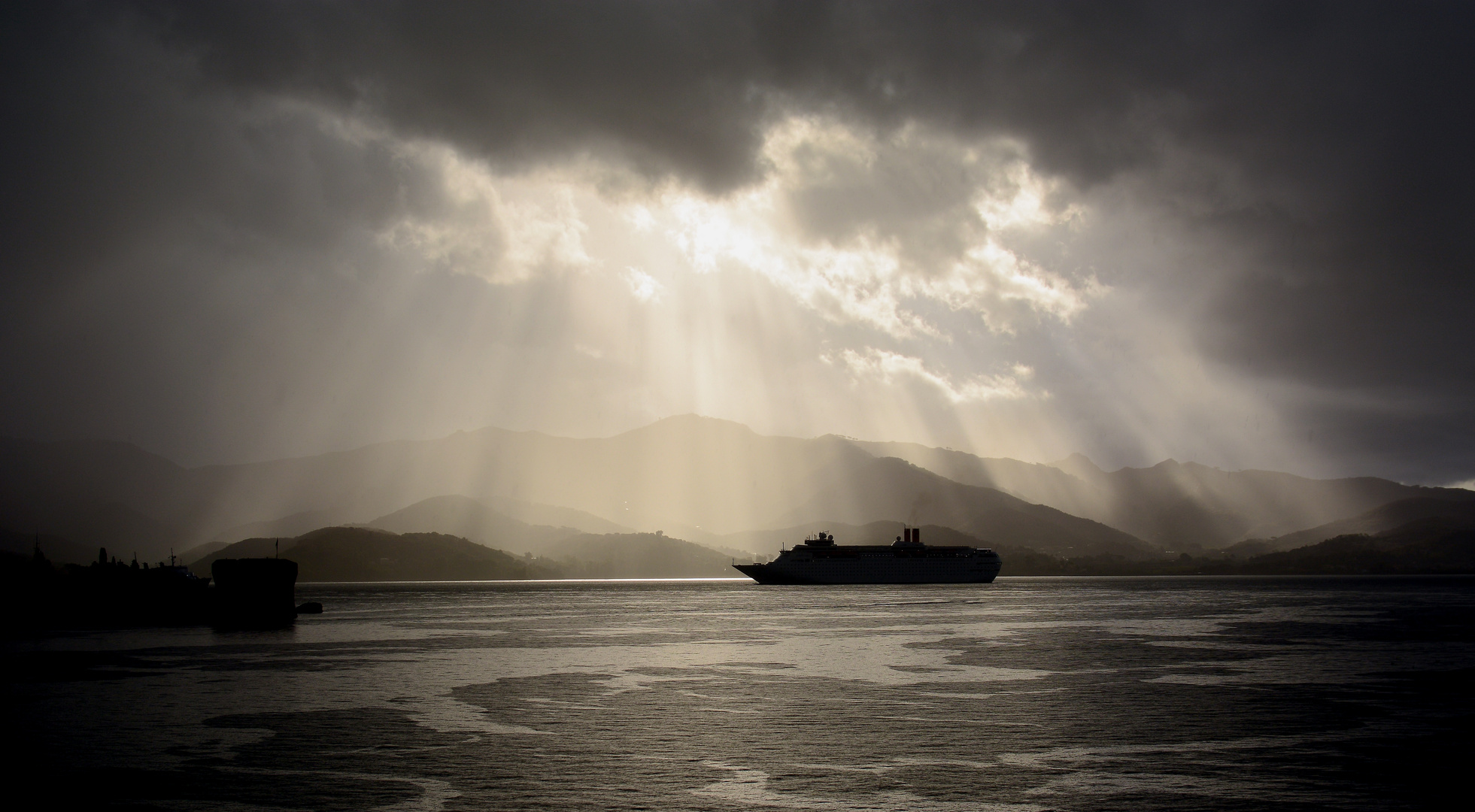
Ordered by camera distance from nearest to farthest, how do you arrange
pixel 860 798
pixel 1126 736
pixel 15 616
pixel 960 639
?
pixel 860 798 < pixel 1126 736 < pixel 960 639 < pixel 15 616

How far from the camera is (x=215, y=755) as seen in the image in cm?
3250

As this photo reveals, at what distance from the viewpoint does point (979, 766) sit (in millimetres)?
29516

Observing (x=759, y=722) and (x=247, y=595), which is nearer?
(x=759, y=722)

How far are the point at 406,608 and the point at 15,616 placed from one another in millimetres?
54505

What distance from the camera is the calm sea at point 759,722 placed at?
26.9 meters

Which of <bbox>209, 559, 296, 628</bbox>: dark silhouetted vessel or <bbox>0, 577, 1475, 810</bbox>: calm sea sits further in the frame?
<bbox>209, 559, 296, 628</bbox>: dark silhouetted vessel

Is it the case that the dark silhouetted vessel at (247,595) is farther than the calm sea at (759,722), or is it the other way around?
the dark silhouetted vessel at (247,595)

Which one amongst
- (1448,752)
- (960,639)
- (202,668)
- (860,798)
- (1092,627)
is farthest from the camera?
(1092,627)

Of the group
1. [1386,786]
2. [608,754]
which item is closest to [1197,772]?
[1386,786]

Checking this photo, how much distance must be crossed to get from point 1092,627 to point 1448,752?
62.0 metres

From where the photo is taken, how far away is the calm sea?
88.2 feet

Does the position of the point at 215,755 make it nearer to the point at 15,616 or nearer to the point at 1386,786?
the point at 1386,786

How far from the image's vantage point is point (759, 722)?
38281 millimetres

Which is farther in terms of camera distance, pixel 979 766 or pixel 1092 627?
pixel 1092 627
